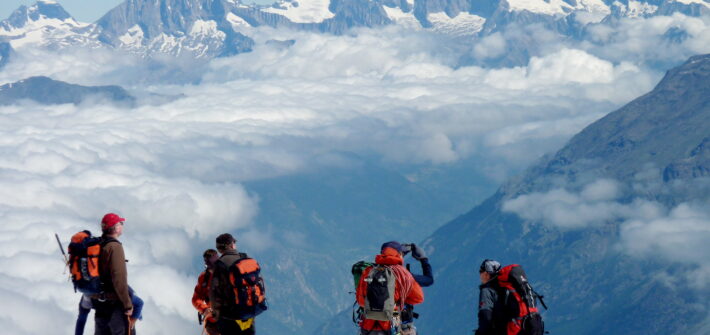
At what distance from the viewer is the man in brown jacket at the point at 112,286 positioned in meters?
23.8

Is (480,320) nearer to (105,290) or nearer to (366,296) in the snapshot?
(366,296)

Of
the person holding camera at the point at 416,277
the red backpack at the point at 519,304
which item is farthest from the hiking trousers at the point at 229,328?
the red backpack at the point at 519,304

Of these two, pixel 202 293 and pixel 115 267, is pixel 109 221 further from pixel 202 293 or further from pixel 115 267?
pixel 202 293

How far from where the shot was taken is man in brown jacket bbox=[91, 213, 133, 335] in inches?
938

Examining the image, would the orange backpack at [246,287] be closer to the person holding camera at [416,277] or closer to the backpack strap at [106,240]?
the backpack strap at [106,240]

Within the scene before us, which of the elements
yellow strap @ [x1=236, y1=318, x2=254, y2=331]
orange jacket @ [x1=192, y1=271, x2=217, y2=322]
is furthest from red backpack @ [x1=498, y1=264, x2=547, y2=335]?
orange jacket @ [x1=192, y1=271, x2=217, y2=322]

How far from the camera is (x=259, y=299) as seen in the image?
24359 millimetres

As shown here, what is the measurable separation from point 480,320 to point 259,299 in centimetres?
706

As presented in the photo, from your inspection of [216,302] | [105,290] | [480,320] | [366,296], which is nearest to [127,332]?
[105,290]

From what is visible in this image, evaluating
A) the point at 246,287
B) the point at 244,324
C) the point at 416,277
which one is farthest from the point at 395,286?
the point at 244,324

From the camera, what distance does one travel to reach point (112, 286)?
24.5 metres

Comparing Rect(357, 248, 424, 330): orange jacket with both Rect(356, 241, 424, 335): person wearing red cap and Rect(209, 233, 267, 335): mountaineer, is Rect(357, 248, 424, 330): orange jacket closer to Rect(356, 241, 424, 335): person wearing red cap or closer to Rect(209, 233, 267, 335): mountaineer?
Rect(356, 241, 424, 335): person wearing red cap

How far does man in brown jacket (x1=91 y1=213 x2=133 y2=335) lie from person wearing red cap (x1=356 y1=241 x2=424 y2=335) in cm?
708

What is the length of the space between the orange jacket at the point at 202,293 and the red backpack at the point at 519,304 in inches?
408
